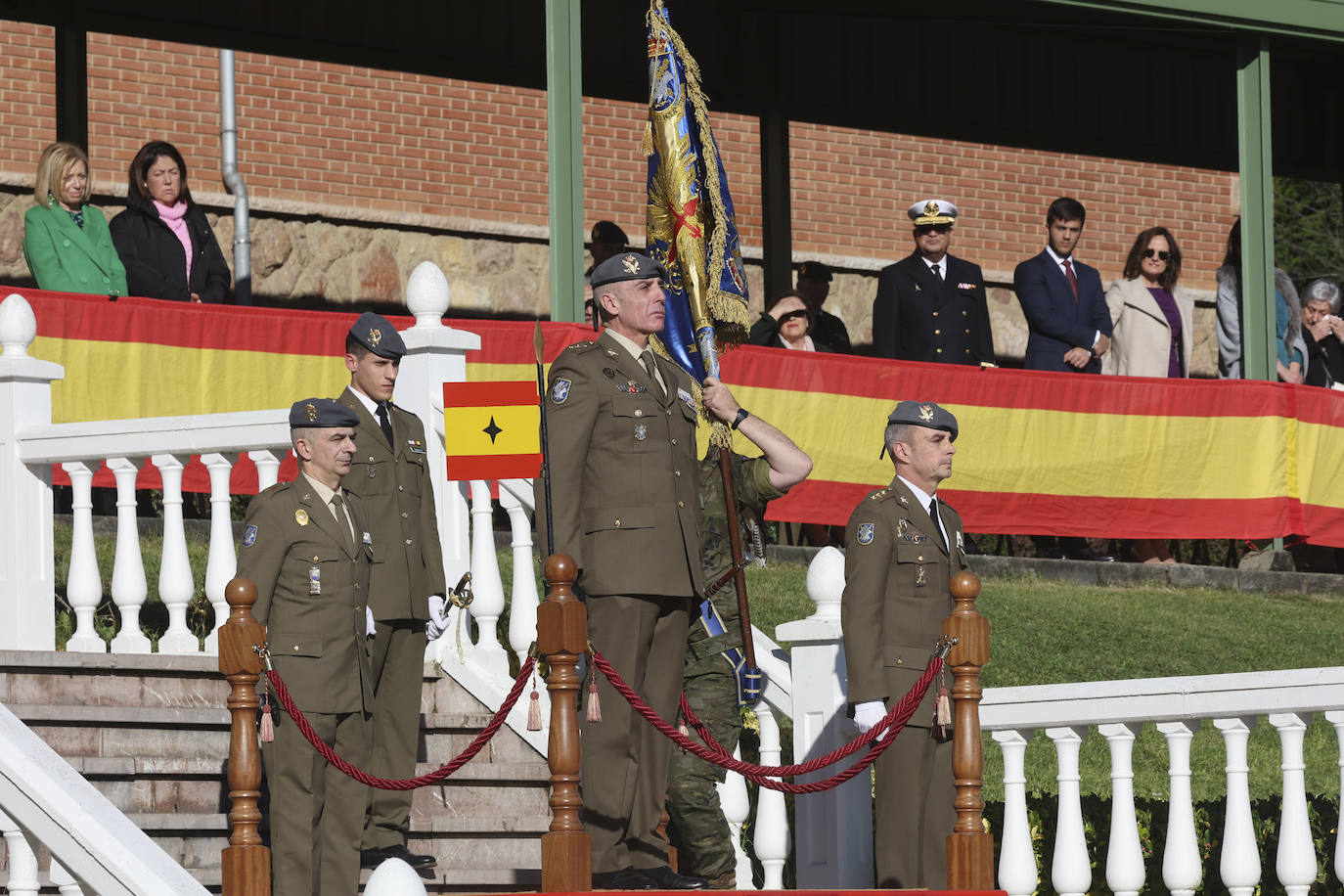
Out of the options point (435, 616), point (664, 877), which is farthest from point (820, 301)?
point (664, 877)

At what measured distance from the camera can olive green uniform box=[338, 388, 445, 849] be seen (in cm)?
874

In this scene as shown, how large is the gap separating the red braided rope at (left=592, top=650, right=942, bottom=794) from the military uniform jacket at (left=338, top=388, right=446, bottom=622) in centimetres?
139

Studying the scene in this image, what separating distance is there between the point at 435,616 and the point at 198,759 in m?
0.99

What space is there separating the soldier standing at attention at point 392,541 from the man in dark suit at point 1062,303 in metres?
6.65

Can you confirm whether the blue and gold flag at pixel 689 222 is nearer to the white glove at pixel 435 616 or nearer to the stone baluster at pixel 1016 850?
the white glove at pixel 435 616

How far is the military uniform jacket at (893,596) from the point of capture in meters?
8.05

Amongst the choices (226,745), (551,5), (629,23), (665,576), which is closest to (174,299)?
(551,5)

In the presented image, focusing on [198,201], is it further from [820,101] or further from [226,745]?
[226,745]

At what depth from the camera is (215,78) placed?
20.2m

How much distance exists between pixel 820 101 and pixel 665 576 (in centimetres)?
1324

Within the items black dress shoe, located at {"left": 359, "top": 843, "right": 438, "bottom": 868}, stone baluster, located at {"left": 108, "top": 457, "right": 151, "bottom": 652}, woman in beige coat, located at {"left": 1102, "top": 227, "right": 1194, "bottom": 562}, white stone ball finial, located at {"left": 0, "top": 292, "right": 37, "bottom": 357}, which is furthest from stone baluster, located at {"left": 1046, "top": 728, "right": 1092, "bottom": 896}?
woman in beige coat, located at {"left": 1102, "top": 227, "right": 1194, "bottom": 562}

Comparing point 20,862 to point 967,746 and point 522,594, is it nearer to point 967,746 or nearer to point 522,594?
point 967,746

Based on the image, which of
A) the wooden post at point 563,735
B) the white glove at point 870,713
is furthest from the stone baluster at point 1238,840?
the wooden post at point 563,735

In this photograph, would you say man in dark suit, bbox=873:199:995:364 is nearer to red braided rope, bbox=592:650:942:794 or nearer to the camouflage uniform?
the camouflage uniform
